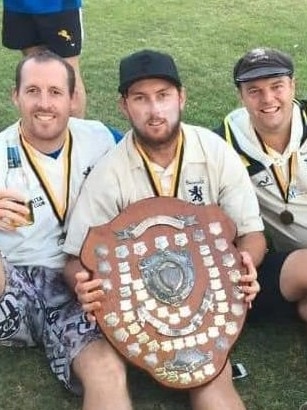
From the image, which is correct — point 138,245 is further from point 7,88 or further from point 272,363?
point 7,88

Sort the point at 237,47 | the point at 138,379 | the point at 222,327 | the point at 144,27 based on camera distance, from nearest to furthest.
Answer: the point at 222,327, the point at 138,379, the point at 237,47, the point at 144,27

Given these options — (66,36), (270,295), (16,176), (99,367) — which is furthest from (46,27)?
(99,367)

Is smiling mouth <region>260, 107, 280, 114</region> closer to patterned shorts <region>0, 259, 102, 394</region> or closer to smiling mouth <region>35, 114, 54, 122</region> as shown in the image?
smiling mouth <region>35, 114, 54, 122</region>

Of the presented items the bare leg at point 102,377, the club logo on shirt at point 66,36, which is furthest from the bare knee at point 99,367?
the club logo on shirt at point 66,36

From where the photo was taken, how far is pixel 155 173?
343cm

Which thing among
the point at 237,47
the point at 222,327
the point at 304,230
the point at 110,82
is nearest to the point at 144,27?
the point at 237,47

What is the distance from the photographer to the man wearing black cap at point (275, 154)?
360cm

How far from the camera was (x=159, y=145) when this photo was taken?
133 inches

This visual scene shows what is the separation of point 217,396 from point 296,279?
0.66 metres

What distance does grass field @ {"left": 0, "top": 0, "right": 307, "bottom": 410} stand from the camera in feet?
11.0

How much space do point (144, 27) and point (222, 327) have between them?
6288mm

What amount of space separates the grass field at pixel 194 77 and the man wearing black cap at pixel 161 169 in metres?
0.43

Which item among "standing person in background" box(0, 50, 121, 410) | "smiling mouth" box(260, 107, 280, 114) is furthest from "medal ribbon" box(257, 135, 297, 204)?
"standing person in background" box(0, 50, 121, 410)

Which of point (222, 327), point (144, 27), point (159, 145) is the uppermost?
point (159, 145)
